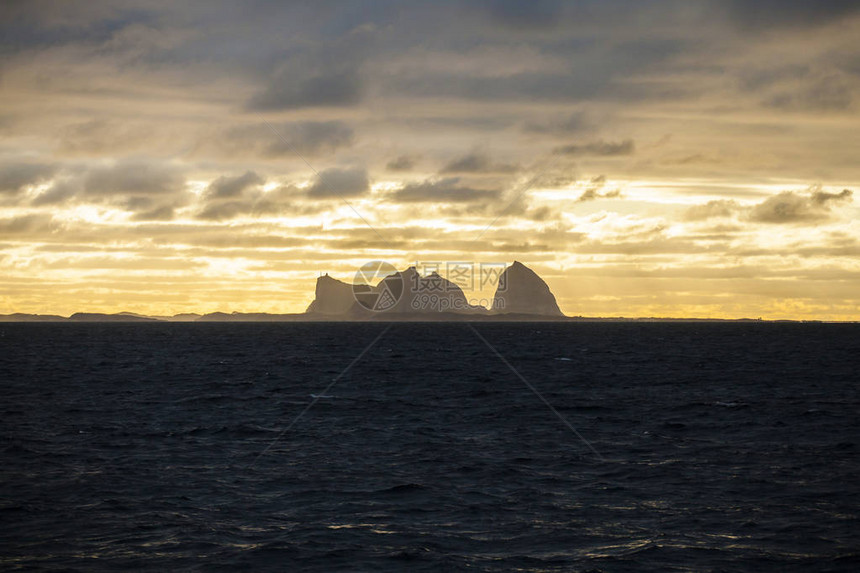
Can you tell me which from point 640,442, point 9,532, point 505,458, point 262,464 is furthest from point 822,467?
point 9,532

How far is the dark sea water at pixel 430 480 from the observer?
70.9ft

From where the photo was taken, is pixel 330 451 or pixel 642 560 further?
pixel 330 451

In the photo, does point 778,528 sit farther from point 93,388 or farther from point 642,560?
point 93,388

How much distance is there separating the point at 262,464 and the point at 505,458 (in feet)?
35.1

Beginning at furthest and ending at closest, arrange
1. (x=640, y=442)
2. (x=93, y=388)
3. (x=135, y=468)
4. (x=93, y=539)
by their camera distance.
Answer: (x=93, y=388), (x=640, y=442), (x=135, y=468), (x=93, y=539)

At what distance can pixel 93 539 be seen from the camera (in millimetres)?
22656

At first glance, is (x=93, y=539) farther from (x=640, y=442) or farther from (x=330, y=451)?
(x=640, y=442)

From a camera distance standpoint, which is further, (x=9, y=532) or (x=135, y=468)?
(x=135, y=468)

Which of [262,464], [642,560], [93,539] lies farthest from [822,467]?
[93,539]

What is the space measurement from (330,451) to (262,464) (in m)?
3.98

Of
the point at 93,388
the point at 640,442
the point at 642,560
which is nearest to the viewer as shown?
the point at 642,560

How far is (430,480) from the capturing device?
98.7 feet

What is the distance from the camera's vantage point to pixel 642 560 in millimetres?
20953

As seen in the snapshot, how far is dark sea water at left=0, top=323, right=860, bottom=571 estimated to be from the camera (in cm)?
2161
